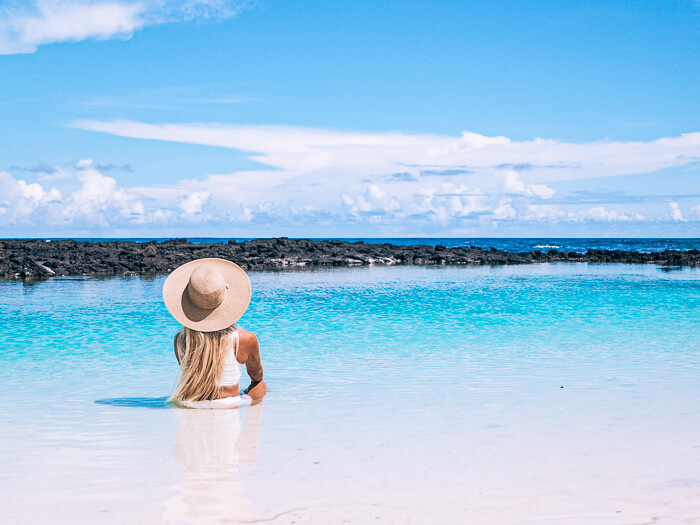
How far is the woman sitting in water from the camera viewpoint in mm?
6547

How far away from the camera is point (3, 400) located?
8.14m

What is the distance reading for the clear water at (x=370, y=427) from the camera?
15.3 ft

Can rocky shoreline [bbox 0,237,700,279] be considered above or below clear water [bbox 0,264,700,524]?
above

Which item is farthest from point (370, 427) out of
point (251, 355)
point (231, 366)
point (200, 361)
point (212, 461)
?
point (200, 361)

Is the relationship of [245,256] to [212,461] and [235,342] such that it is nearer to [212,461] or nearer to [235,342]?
[235,342]

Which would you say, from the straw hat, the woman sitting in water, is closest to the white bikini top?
the woman sitting in water

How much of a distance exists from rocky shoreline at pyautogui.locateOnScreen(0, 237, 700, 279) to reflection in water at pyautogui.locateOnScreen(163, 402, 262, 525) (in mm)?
26665

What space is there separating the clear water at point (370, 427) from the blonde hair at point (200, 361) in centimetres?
29

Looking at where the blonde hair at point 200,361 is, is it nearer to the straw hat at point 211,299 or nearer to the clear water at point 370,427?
the straw hat at point 211,299

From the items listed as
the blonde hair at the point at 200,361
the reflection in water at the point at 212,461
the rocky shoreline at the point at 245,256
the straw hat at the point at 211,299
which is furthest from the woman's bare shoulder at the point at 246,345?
the rocky shoreline at the point at 245,256

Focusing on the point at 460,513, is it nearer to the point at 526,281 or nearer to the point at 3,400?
the point at 3,400

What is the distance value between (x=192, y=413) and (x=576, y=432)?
13.5 ft

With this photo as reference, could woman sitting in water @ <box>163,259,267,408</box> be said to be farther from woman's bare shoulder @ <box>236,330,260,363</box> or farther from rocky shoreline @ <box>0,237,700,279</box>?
rocky shoreline @ <box>0,237,700,279</box>

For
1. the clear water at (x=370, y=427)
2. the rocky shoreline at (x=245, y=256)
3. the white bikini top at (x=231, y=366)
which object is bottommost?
the clear water at (x=370, y=427)
